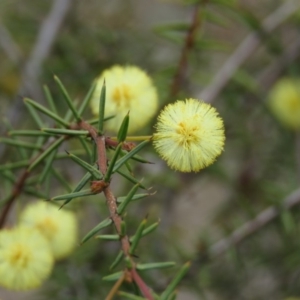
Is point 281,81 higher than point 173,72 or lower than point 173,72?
higher

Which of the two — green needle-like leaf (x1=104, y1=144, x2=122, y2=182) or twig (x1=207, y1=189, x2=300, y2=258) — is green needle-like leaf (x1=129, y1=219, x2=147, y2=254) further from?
twig (x1=207, y1=189, x2=300, y2=258)

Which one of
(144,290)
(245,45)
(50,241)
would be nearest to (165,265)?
(144,290)

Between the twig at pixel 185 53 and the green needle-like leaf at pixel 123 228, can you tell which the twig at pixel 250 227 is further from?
the green needle-like leaf at pixel 123 228

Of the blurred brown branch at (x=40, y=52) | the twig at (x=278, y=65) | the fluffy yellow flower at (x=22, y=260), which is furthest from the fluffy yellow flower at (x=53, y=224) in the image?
the twig at (x=278, y=65)

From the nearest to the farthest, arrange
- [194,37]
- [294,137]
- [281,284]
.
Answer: [194,37]
[281,284]
[294,137]

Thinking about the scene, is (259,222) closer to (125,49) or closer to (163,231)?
(163,231)

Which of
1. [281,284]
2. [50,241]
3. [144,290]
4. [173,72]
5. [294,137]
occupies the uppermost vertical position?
[294,137]

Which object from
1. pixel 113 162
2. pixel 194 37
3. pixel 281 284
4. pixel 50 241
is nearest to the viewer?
pixel 113 162
